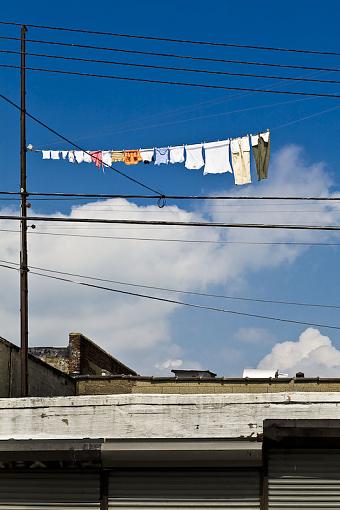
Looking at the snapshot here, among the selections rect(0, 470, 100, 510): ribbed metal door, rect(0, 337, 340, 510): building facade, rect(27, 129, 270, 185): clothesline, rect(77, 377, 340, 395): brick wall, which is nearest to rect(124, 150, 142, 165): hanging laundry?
rect(27, 129, 270, 185): clothesline

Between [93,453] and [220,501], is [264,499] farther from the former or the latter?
[93,453]

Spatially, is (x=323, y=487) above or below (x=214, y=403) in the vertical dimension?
below

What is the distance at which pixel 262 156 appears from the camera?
20672 mm

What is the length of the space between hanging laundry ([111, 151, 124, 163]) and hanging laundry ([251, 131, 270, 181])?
381 centimetres

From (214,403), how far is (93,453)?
191 centimetres

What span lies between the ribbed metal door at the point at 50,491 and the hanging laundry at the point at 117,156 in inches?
459

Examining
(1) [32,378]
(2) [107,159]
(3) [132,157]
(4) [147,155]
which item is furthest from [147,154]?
(1) [32,378]

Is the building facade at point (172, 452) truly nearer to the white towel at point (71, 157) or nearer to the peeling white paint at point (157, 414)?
the peeling white paint at point (157, 414)

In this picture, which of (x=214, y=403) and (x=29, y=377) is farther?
(x=29, y=377)

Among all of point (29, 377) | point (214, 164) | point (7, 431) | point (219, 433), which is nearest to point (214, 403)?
point (219, 433)

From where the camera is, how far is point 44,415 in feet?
41.5

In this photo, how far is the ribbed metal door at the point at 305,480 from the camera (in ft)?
38.8

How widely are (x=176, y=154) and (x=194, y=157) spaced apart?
72cm

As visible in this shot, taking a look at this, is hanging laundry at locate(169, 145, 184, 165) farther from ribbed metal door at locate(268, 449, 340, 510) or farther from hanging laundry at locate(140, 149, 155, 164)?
ribbed metal door at locate(268, 449, 340, 510)
